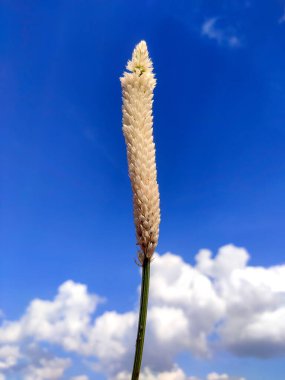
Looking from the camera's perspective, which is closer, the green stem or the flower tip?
the green stem

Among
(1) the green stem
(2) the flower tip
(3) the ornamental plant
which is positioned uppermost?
(2) the flower tip

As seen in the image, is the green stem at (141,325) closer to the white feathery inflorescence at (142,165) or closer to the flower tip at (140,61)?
the white feathery inflorescence at (142,165)

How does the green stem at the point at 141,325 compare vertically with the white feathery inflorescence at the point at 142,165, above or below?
below

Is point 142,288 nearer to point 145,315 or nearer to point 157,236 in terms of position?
point 145,315

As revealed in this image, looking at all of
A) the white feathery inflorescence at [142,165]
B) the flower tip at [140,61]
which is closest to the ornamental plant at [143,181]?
the white feathery inflorescence at [142,165]

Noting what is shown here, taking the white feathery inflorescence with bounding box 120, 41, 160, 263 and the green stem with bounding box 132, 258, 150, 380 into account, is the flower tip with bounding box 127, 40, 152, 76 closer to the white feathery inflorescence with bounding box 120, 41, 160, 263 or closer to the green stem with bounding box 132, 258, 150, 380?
the white feathery inflorescence with bounding box 120, 41, 160, 263

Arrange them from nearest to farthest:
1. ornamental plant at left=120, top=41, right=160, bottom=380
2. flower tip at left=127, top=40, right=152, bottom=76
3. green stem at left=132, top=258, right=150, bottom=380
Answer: green stem at left=132, top=258, right=150, bottom=380 → ornamental plant at left=120, top=41, right=160, bottom=380 → flower tip at left=127, top=40, right=152, bottom=76

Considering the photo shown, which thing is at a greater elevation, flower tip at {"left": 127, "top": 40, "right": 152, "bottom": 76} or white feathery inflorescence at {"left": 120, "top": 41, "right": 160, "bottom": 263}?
flower tip at {"left": 127, "top": 40, "right": 152, "bottom": 76}

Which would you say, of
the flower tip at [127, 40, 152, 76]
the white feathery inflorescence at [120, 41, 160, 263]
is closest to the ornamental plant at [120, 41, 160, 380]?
the white feathery inflorescence at [120, 41, 160, 263]

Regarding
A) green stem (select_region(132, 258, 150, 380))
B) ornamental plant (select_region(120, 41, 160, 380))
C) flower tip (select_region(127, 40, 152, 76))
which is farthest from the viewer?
flower tip (select_region(127, 40, 152, 76))
